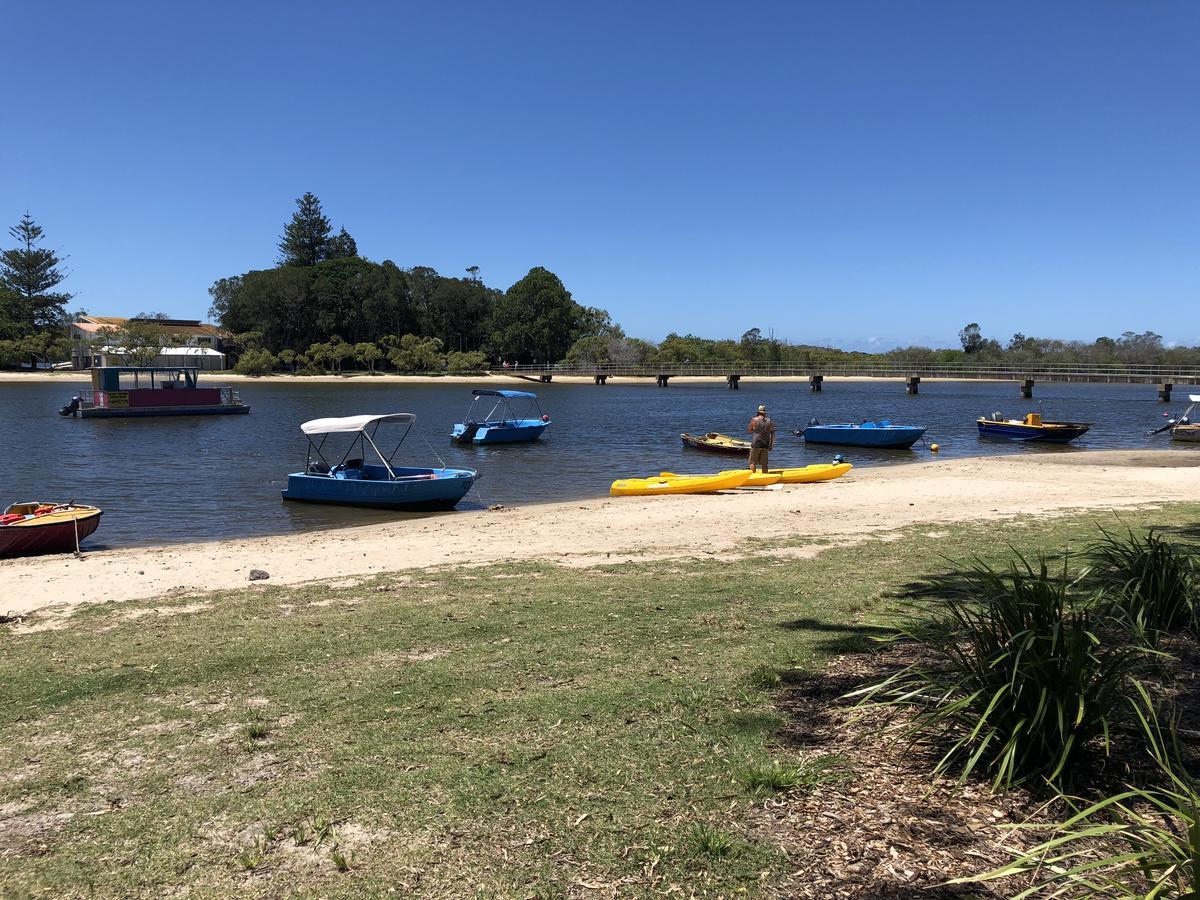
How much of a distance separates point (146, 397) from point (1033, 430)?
55875mm

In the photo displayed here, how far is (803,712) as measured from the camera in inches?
209

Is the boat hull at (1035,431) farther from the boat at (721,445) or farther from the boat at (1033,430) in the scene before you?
the boat at (721,445)

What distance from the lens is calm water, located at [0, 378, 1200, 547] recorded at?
24.0m

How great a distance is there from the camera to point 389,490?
2267 cm

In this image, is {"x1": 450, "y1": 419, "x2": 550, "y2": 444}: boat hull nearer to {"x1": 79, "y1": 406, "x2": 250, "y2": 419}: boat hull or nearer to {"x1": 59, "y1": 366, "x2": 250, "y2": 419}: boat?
{"x1": 79, "y1": 406, "x2": 250, "y2": 419}: boat hull

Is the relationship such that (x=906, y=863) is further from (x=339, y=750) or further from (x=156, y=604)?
(x=156, y=604)

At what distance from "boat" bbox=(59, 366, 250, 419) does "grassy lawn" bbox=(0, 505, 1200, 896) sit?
2215 inches

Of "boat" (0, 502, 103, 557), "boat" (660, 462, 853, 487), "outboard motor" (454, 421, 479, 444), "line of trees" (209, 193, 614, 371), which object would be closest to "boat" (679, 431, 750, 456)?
"boat" (660, 462, 853, 487)

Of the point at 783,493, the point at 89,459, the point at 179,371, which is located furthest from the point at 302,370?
the point at 783,493

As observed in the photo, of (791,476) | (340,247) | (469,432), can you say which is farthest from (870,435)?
(340,247)

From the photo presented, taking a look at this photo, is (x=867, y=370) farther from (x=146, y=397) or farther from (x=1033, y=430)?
(x=146, y=397)

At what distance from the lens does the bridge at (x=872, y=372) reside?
105 m

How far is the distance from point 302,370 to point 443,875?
4863 inches

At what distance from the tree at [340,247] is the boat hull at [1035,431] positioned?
12718 centimetres
